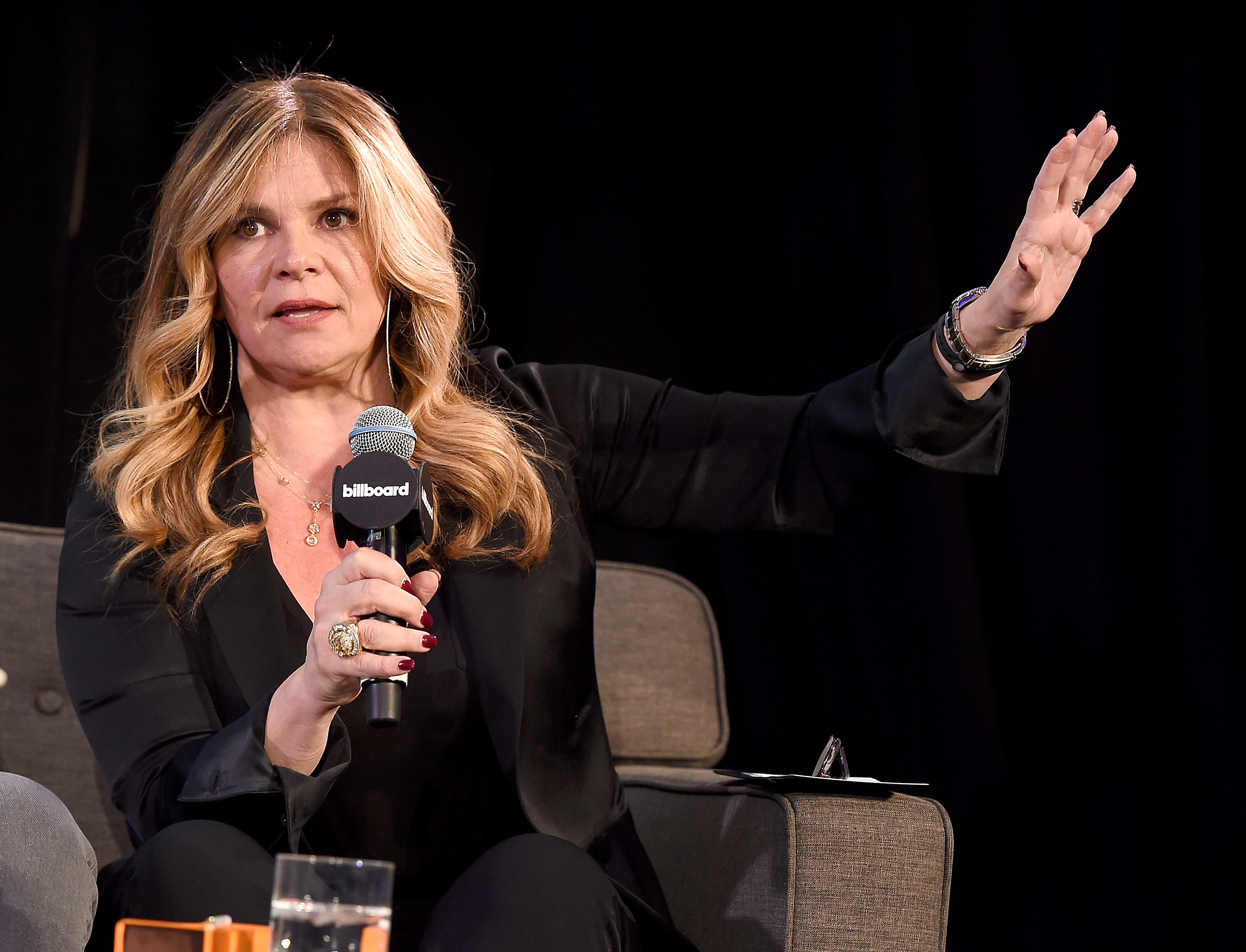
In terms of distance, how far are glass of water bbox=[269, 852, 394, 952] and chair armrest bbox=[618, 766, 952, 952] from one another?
57 cm

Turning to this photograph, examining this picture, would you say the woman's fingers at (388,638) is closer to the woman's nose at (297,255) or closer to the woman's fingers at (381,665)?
the woman's fingers at (381,665)

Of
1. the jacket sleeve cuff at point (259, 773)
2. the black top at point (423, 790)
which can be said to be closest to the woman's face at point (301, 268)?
the black top at point (423, 790)

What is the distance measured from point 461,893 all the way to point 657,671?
796 millimetres

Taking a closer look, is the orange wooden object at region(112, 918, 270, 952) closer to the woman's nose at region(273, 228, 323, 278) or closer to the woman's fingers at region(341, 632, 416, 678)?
the woman's fingers at region(341, 632, 416, 678)

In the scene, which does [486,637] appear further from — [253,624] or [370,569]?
[370,569]

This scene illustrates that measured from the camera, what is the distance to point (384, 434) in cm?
107

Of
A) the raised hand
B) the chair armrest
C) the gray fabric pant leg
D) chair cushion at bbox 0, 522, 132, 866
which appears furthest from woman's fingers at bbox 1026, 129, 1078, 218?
chair cushion at bbox 0, 522, 132, 866

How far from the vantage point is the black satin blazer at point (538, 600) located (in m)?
1.24

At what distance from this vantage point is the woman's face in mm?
1367

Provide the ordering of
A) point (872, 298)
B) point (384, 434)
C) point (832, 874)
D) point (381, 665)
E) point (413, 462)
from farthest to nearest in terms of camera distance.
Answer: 1. point (872, 298)
2. point (413, 462)
3. point (832, 874)
4. point (384, 434)
5. point (381, 665)

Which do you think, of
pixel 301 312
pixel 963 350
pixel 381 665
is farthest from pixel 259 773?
pixel 963 350

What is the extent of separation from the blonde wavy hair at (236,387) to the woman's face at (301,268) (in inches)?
0.7

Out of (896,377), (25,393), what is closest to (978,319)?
(896,377)

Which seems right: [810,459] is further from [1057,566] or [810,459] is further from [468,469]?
[1057,566]
